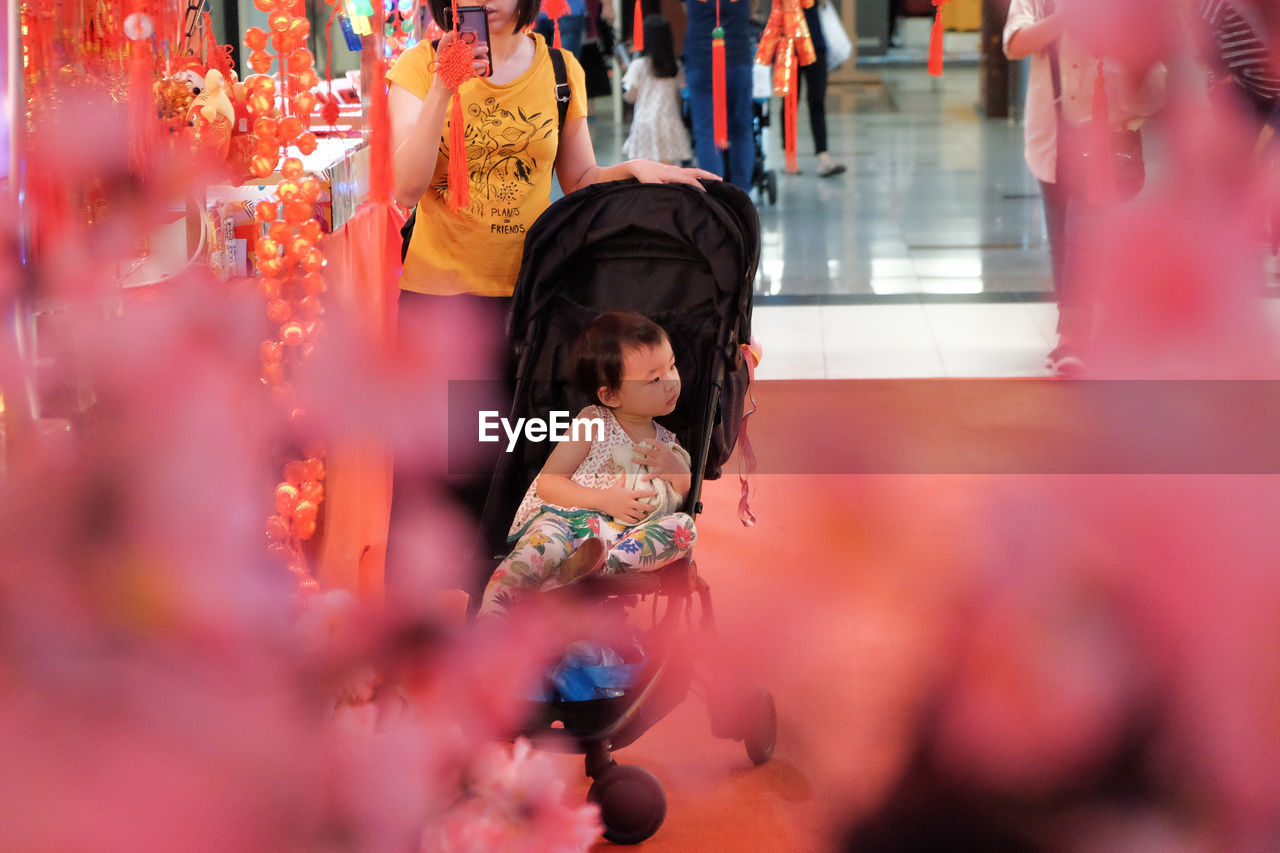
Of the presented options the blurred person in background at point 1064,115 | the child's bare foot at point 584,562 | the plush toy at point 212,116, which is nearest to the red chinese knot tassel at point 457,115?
the plush toy at point 212,116

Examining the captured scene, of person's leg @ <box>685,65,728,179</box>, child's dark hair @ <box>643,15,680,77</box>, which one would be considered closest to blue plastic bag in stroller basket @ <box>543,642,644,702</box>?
person's leg @ <box>685,65,728,179</box>

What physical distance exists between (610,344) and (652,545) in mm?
305

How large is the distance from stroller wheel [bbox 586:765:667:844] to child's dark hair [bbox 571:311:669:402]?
523 mm

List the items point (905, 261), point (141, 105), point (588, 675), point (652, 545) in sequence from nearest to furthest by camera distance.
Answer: point (588, 675) < point (652, 545) < point (141, 105) < point (905, 261)

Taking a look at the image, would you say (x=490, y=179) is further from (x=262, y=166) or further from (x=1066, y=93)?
(x=1066, y=93)

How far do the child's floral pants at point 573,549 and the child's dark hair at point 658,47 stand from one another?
3.70 metres

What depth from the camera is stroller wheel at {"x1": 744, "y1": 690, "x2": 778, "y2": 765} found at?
5.64 ft

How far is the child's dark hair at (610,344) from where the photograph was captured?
172cm

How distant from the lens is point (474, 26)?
5.35 ft

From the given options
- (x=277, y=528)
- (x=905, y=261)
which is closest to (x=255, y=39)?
(x=277, y=528)

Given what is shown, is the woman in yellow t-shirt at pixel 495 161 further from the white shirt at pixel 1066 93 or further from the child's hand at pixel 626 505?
the white shirt at pixel 1066 93

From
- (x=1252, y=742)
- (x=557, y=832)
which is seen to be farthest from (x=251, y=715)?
(x=1252, y=742)

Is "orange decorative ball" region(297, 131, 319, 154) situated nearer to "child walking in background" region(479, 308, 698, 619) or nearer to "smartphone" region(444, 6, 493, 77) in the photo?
"smartphone" region(444, 6, 493, 77)

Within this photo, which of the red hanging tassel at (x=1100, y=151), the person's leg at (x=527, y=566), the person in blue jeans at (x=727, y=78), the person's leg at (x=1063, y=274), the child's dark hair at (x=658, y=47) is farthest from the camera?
the child's dark hair at (x=658, y=47)
